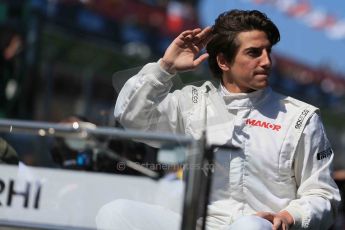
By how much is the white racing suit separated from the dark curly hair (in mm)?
222

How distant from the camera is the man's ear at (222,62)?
3820 millimetres

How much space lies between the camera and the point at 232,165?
11.3 feet

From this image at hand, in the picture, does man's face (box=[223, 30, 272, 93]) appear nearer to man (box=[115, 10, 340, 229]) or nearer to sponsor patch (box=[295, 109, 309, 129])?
man (box=[115, 10, 340, 229])

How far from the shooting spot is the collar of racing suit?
3629mm

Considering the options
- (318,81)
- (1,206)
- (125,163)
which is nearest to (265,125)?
(125,163)

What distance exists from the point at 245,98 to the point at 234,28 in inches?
14.5

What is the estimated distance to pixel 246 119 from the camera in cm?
358

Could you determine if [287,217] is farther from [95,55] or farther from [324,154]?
[95,55]

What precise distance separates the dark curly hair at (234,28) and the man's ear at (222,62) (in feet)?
0.07

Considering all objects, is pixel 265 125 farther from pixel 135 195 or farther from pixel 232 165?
pixel 135 195

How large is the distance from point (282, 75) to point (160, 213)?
39.4m

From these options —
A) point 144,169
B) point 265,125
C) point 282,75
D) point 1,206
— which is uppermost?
point 282,75

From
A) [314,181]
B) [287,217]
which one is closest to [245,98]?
[314,181]

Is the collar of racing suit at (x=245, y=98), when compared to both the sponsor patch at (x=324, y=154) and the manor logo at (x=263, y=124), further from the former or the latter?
the sponsor patch at (x=324, y=154)
